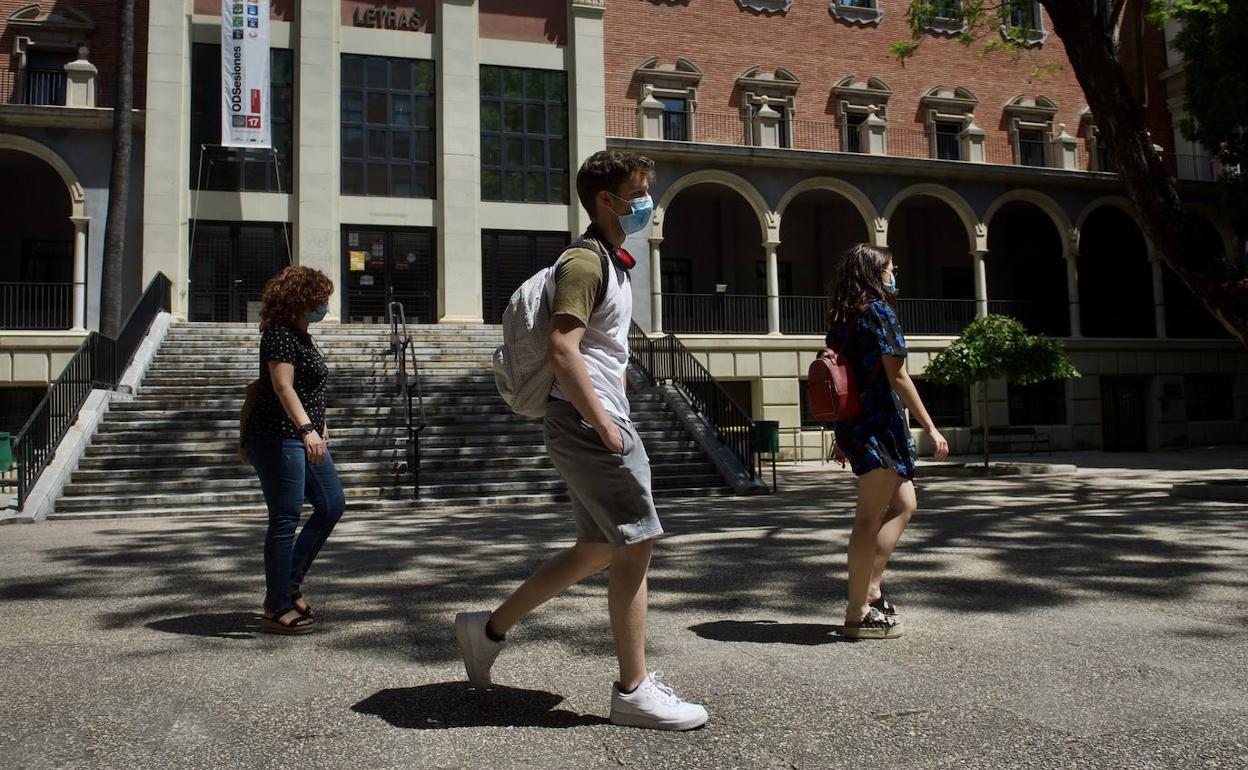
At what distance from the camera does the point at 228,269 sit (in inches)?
800

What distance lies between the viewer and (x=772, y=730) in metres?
2.89

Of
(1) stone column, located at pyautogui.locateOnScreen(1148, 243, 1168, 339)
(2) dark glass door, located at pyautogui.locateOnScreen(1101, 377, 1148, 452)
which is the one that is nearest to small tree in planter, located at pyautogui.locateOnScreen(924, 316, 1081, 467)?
(2) dark glass door, located at pyautogui.locateOnScreen(1101, 377, 1148, 452)

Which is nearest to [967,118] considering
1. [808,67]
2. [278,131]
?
[808,67]

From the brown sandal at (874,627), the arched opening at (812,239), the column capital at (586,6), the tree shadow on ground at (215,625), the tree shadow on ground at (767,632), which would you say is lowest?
the tree shadow on ground at (767,632)

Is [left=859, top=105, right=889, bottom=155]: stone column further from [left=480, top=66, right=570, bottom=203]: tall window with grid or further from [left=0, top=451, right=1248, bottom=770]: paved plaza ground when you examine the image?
[left=0, top=451, right=1248, bottom=770]: paved plaza ground

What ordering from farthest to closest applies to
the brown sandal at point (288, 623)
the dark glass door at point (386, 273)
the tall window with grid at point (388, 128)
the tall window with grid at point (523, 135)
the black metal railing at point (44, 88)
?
the tall window with grid at point (523, 135)
the tall window with grid at point (388, 128)
the dark glass door at point (386, 273)
the black metal railing at point (44, 88)
the brown sandal at point (288, 623)

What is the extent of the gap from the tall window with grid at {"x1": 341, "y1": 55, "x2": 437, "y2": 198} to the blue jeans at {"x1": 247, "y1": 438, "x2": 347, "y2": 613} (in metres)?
18.0

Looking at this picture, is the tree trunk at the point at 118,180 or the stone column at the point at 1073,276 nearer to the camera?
the tree trunk at the point at 118,180

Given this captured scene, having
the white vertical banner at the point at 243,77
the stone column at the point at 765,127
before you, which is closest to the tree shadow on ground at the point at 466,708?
the white vertical banner at the point at 243,77

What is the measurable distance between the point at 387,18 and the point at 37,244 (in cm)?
978

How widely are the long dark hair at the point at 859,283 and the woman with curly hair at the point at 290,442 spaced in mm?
2370

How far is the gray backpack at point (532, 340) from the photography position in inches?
114

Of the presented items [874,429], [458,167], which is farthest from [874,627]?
[458,167]

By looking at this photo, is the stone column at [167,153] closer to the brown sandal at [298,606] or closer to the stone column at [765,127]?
the stone column at [765,127]
